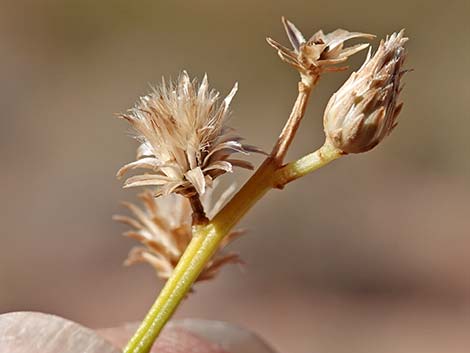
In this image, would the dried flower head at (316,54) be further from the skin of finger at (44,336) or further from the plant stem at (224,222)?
the skin of finger at (44,336)

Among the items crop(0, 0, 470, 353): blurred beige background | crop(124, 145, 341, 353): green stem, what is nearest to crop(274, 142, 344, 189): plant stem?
crop(124, 145, 341, 353): green stem

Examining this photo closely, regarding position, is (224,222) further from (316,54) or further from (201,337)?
(201,337)

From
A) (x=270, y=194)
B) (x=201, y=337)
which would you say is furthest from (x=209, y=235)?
(x=270, y=194)

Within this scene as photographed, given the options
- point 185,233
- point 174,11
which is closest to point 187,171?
point 185,233

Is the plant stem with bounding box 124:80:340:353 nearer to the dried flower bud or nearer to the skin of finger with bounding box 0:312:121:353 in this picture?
the dried flower bud

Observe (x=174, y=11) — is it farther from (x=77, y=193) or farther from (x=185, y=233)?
(x=185, y=233)
